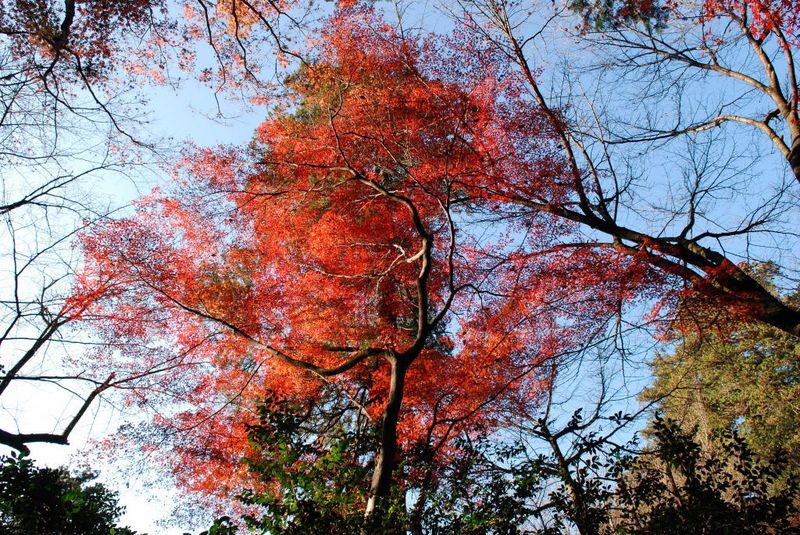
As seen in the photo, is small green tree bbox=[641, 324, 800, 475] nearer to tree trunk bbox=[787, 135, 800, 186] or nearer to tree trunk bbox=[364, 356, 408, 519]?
tree trunk bbox=[787, 135, 800, 186]

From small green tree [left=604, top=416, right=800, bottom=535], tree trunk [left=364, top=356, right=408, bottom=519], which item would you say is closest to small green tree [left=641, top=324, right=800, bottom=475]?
small green tree [left=604, top=416, right=800, bottom=535]

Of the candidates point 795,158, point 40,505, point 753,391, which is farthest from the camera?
point 753,391

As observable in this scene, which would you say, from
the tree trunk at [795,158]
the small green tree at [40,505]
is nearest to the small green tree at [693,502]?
the tree trunk at [795,158]

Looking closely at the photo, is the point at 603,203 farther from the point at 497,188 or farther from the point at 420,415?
the point at 420,415

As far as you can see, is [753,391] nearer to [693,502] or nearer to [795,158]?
[795,158]

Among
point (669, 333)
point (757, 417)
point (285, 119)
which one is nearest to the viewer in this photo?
point (669, 333)

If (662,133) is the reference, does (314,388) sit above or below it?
below

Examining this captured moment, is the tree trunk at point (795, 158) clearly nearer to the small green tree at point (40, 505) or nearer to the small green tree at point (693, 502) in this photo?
the small green tree at point (693, 502)

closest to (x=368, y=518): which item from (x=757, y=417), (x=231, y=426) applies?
(x=231, y=426)

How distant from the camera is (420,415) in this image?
959cm

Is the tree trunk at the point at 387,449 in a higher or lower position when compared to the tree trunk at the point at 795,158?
lower

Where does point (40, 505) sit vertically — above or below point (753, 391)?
below

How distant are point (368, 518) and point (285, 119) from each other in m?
14.0

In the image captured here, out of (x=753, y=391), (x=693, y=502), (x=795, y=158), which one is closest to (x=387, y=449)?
(x=693, y=502)
